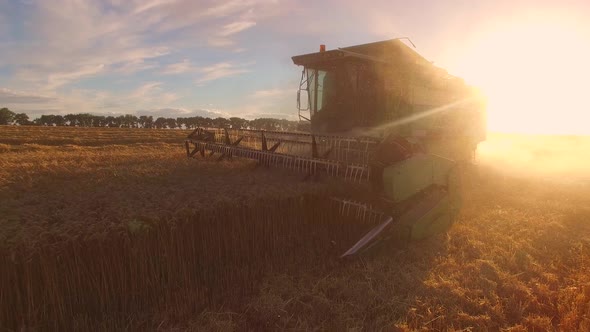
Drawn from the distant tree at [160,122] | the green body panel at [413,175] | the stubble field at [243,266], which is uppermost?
the distant tree at [160,122]

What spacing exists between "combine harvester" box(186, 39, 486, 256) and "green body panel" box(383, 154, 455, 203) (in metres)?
0.01

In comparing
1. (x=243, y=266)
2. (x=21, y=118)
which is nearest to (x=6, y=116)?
(x=21, y=118)

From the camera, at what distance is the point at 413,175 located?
5020mm

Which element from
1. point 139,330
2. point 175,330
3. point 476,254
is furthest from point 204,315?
point 476,254

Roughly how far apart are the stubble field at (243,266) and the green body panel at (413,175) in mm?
822

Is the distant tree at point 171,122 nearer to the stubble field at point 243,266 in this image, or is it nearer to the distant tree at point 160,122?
the distant tree at point 160,122

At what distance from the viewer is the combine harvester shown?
16.0ft

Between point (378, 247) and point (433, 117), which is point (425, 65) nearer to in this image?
point (433, 117)

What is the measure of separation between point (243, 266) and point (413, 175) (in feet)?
9.30

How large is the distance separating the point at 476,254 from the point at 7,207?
581cm

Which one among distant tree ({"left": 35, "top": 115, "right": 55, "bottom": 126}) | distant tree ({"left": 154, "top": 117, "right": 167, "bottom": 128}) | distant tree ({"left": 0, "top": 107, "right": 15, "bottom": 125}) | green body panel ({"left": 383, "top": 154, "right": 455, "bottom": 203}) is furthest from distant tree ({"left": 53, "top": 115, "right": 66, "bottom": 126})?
green body panel ({"left": 383, "top": 154, "right": 455, "bottom": 203})

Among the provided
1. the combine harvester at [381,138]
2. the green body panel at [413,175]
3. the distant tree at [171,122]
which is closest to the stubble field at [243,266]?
the combine harvester at [381,138]

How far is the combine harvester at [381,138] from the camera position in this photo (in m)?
4.89

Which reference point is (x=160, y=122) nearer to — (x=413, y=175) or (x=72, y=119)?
(x=72, y=119)
